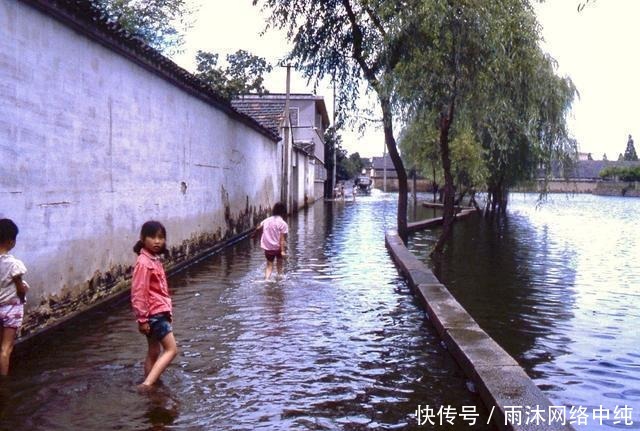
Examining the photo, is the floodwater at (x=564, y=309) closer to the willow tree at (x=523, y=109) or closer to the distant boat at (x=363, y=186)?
the willow tree at (x=523, y=109)

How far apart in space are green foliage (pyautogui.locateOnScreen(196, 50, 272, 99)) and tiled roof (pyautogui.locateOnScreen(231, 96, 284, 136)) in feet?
2.10

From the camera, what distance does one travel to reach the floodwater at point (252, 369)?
4770mm

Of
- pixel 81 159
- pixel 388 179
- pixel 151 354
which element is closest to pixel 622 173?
pixel 388 179

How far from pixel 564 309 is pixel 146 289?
6.30 meters

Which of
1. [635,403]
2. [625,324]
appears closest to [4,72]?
[635,403]

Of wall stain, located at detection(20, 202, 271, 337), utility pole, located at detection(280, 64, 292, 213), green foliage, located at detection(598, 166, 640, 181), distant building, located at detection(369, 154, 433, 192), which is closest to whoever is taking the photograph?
wall stain, located at detection(20, 202, 271, 337)

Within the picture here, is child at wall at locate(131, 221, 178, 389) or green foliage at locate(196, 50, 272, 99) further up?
green foliage at locate(196, 50, 272, 99)

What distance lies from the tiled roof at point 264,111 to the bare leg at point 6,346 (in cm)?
2146

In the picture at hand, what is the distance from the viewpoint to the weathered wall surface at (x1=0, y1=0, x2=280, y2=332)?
632cm

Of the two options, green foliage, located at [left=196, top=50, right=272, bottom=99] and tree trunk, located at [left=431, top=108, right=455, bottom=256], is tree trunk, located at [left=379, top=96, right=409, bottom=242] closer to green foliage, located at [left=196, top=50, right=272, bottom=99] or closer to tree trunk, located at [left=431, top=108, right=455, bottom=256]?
tree trunk, located at [left=431, top=108, right=455, bottom=256]

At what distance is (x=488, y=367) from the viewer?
542 cm


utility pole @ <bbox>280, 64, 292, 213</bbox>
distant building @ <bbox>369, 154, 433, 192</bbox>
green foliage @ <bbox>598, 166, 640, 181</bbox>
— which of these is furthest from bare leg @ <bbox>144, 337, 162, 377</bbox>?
green foliage @ <bbox>598, 166, 640, 181</bbox>

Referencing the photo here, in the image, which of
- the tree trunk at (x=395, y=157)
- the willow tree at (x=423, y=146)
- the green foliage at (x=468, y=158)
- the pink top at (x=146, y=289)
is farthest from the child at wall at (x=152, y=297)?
the green foliage at (x=468, y=158)

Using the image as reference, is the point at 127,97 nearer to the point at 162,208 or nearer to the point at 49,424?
the point at 162,208
